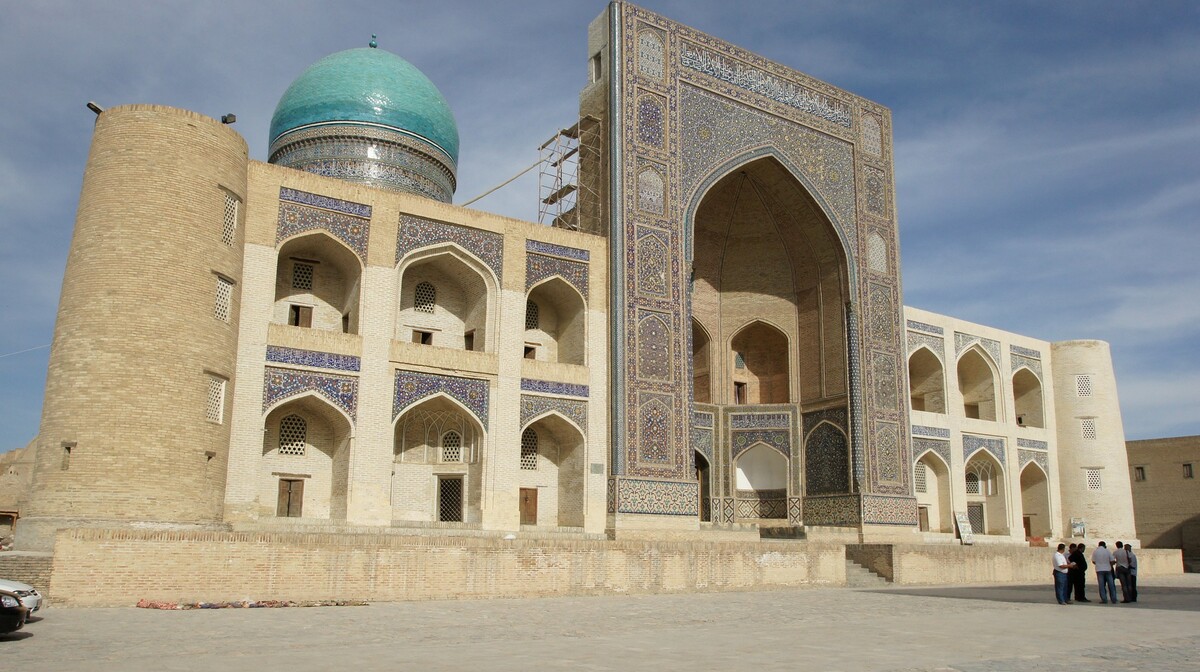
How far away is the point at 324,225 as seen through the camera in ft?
43.2

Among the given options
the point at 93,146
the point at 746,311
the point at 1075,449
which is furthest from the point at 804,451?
the point at 93,146

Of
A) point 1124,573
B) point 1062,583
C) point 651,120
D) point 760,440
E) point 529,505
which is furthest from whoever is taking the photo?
point 760,440

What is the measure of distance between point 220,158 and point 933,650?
32.0ft

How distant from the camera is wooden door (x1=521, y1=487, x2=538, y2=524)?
14.6 m

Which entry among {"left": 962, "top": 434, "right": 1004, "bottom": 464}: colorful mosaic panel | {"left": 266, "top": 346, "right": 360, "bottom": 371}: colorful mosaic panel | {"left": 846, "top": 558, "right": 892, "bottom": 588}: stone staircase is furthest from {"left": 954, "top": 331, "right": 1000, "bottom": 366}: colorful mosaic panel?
{"left": 266, "top": 346, "right": 360, "bottom": 371}: colorful mosaic panel

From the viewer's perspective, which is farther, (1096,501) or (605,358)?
(1096,501)

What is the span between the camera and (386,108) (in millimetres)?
17281

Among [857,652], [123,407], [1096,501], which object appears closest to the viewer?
[857,652]

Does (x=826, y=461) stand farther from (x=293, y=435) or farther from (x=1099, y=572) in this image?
(x=293, y=435)

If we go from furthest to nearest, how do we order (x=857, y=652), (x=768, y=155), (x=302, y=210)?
(x=768, y=155), (x=302, y=210), (x=857, y=652)

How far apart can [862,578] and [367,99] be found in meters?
11.0

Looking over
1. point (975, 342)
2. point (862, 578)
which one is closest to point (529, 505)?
point (862, 578)

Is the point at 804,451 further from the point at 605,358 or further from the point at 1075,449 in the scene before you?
the point at 1075,449

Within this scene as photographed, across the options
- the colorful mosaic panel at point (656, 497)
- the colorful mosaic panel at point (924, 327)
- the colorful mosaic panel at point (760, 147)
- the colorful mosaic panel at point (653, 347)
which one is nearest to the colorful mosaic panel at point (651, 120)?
the colorful mosaic panel at point (760, 147)
